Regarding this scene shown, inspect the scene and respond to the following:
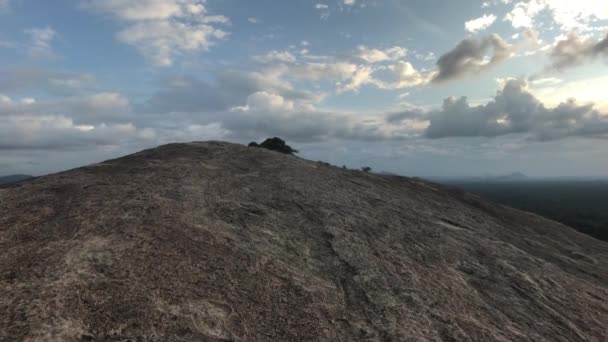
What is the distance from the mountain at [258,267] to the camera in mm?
9758

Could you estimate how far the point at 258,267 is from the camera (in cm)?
1260

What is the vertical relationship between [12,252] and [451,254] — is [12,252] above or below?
above

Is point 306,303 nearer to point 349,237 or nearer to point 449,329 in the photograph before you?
point 449,329

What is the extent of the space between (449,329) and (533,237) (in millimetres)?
16840

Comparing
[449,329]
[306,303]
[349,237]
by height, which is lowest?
[449,329]

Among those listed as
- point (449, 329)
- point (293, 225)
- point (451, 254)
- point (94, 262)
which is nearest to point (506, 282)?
point (451, 254)

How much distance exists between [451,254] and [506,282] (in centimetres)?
234

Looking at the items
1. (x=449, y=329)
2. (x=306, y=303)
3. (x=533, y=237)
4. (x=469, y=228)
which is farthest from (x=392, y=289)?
(x=533, y=237)

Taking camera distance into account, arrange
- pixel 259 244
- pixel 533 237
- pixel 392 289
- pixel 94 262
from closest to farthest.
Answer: pixel 94 262 < pixel 392 289 < pixel 259 244 < pixel 533 237

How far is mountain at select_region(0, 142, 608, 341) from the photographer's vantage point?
976cm

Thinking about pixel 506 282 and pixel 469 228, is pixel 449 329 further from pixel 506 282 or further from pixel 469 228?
pixel 469 228

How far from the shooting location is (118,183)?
58.8ft

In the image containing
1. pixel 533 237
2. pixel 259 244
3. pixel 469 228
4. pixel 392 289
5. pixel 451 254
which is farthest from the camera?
pixel 533 237

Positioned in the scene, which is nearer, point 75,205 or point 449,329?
point 449,329
